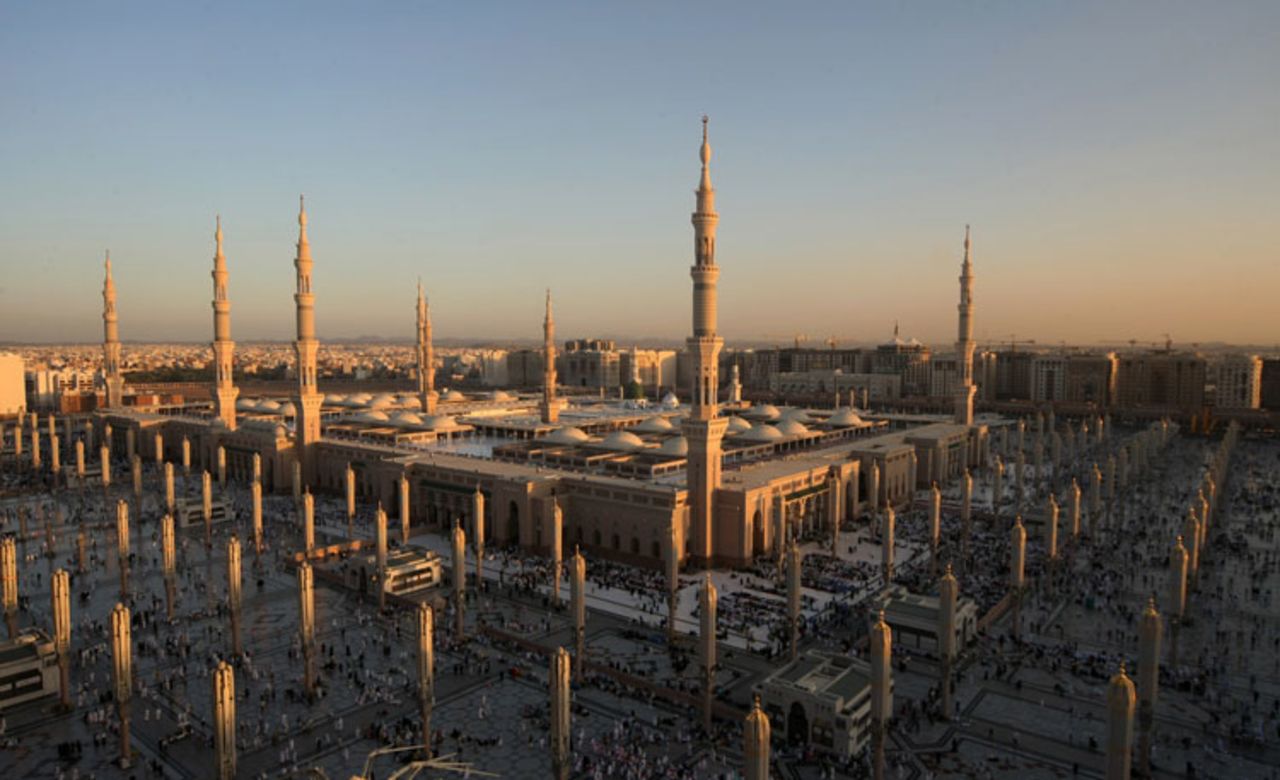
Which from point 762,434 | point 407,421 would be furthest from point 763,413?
point 407,421

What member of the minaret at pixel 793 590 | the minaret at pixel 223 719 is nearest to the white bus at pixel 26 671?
the minaret at pixel 223 719

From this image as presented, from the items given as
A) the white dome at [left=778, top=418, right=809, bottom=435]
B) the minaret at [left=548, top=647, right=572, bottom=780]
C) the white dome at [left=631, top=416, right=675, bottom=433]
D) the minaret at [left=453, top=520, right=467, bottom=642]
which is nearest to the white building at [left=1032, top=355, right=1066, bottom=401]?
the white dome at [left=778, top=418, right=809, bottom=435]

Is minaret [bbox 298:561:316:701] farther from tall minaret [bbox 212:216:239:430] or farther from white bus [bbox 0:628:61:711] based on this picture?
tall minaret [bbox 212:216:239:430]

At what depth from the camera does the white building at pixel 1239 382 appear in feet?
329

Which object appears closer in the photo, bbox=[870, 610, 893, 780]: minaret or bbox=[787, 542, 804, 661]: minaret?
bbox=[870, 610, 893, 780]: minaret

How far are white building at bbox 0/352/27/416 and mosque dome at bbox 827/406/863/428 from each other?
73374 mm

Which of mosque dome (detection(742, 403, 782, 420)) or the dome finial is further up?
the dome finial

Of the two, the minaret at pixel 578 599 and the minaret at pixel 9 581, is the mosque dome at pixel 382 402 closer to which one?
the minaret at pixel 9 581

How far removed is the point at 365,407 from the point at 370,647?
50.0 m

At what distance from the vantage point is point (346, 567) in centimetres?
3092

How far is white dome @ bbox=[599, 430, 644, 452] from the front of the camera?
44.1m

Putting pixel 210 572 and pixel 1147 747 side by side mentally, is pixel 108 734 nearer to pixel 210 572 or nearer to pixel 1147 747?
pixel 210 572

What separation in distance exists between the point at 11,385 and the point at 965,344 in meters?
84.4

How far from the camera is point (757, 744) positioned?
13430 millimetres
